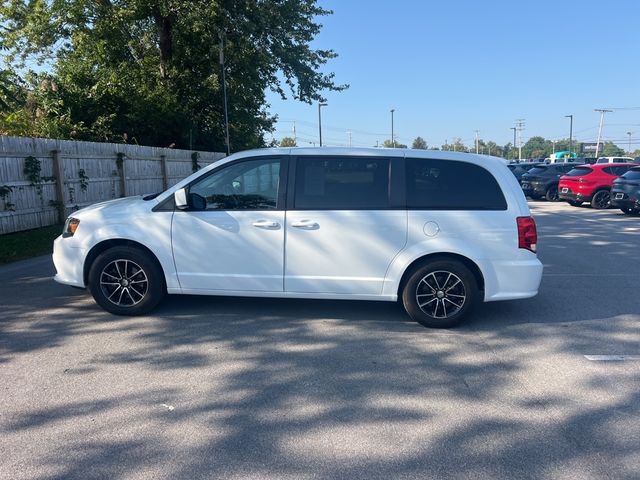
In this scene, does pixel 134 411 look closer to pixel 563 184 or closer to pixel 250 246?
Result: pixel 250 246

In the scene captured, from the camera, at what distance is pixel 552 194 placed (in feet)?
83.4

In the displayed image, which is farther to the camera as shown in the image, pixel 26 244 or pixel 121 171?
pixel 121 171

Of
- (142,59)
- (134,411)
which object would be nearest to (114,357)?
(134,411)

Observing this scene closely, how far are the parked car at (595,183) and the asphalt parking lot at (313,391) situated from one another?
50.7ft

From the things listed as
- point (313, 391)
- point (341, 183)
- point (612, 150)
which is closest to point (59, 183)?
point (341, 183)

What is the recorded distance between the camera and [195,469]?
3082mm

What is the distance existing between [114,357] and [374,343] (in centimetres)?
239

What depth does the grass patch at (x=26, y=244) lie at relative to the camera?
9.41m

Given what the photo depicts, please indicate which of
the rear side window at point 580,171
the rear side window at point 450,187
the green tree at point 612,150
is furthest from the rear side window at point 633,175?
the green tree at point 612,150

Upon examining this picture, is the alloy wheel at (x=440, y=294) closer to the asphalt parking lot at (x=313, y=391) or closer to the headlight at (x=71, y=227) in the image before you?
the asphalt parking lot at (x=313, y=391)

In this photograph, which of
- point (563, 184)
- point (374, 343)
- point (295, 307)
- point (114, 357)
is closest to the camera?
point (114, 357)

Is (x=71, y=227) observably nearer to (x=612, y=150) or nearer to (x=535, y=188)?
(x=535, y=188)

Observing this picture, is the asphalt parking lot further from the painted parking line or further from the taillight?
the taillight

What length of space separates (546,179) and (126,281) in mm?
23194
